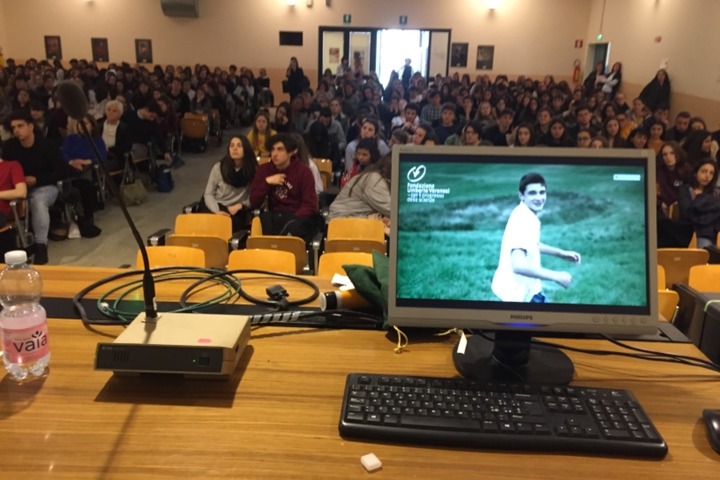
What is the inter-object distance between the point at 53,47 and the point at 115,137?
31.4ft

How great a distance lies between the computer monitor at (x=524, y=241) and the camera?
1.22 m

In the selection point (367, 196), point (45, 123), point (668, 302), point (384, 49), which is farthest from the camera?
point (384, 49)

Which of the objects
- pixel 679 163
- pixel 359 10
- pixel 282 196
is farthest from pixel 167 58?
pixel 679 163

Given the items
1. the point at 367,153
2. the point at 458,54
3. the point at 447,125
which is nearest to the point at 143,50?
the point at 458,54

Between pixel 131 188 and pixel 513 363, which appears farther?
pixel 131 188

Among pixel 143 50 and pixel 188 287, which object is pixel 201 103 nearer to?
pixel 143 50

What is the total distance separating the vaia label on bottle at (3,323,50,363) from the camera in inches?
46.6

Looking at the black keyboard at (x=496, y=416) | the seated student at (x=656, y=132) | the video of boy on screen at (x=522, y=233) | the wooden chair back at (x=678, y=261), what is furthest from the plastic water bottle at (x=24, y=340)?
the seated student at (x=656, y=132)

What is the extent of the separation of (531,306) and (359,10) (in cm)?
1325

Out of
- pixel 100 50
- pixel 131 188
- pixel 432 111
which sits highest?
pixel 100 50

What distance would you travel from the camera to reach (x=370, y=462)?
994 millimetres

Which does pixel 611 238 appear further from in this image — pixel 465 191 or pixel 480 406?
pixel 480 406

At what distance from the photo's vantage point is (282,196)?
13.7ft

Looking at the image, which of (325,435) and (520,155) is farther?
(520,155)
